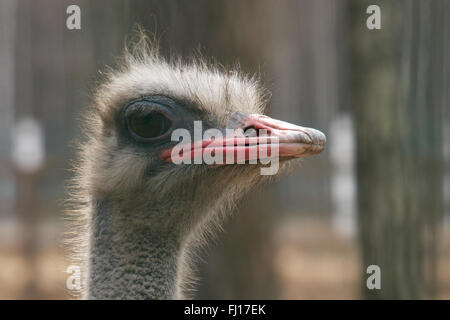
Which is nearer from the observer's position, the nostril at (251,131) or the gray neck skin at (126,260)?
the nostril at (251,131)

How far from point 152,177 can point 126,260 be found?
0.94ft

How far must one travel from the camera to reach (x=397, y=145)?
3549mm

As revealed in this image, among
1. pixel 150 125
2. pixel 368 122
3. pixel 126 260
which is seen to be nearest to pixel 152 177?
pixel 150 125

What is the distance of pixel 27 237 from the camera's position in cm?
698

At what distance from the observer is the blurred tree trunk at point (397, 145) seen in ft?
11.6

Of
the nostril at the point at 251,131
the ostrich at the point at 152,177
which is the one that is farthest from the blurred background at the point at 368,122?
the nostril at the point at 251,131

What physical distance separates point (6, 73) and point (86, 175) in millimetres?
5194

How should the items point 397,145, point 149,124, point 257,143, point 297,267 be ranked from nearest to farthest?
point 257,143, point 149,124, point 397,145, point 297,267

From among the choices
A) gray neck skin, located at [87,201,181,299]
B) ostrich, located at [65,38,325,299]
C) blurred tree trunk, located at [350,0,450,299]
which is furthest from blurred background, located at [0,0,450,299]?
gray neck skin, located at [87,201,181,299]

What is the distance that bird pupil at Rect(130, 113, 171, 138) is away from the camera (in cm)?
239

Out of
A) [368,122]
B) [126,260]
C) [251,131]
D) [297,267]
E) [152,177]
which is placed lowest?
[297,267]

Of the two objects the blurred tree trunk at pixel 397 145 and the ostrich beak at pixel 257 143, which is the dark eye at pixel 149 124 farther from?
the blurred tree trunk at pixel 397 145

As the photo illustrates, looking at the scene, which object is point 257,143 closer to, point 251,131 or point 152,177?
point 251,131

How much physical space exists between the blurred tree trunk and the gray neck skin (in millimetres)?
1360
